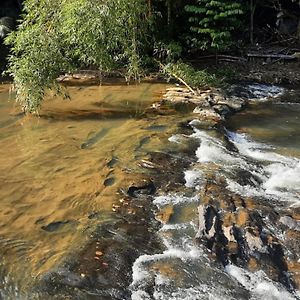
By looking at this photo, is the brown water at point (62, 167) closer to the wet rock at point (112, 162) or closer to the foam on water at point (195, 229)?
the wet rock at point (112, 162)

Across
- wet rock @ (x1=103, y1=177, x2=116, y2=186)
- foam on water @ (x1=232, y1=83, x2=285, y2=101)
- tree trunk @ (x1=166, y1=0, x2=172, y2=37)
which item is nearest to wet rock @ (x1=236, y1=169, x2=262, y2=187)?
wet rock @ (x1=103, y1=177, x2=116, y2=186)

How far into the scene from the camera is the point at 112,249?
17.6ft

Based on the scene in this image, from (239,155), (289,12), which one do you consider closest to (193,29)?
(289,12)

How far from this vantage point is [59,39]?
35.8ft

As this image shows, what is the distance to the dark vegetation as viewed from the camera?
10555mm

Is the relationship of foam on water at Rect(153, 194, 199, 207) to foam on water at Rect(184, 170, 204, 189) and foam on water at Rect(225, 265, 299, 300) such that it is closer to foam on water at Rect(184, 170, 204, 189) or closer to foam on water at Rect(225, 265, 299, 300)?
foam on water at Rect(184, 170, 204, 189)

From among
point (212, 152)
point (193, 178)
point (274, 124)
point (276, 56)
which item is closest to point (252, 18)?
point (276, 56)

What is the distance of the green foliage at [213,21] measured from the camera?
1452 cm

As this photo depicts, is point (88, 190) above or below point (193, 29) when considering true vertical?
below

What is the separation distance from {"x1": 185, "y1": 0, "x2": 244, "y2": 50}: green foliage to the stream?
16.8 ft

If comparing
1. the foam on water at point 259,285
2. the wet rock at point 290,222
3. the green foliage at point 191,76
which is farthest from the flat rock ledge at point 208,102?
the foam on water at point 259,285

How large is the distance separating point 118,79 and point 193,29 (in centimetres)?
293

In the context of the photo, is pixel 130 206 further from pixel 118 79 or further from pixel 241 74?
pixel 241 74

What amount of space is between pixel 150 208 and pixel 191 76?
7881 millimetres
